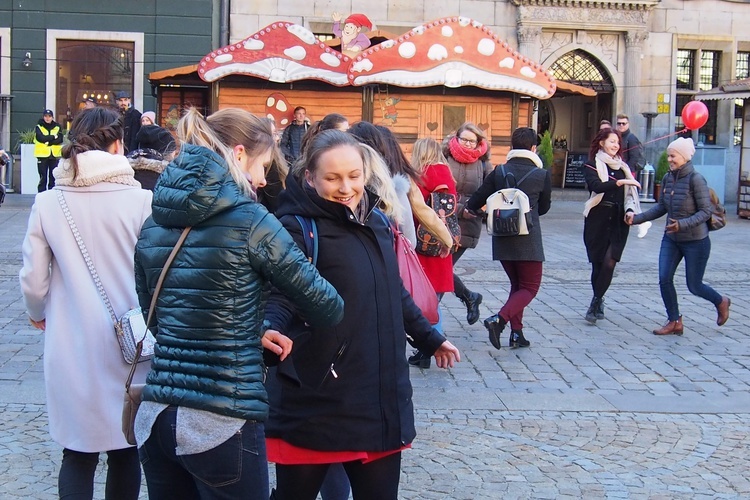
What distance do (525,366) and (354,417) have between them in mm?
4307

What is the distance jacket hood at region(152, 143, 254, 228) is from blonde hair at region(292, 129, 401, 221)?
59cm

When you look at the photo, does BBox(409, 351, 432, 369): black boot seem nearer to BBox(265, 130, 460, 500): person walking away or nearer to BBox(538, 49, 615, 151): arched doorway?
BBox(265, 130, 460, 500): person walking away

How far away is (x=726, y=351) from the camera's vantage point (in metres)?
7.99

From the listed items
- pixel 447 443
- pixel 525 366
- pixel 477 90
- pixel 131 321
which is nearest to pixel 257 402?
pixel 131 321

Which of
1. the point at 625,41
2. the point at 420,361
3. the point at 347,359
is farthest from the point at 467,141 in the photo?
the point at 625,41

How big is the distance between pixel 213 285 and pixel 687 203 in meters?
6.52

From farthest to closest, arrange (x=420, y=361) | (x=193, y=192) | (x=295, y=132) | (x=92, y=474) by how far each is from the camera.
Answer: (x=295, y=132)
(x=420, y=361)
(x=92, y=474)
(x=193, y=192)

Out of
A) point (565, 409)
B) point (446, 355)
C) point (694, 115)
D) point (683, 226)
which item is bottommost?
point (565, 409)

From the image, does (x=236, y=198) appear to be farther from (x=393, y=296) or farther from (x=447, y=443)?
(x=447, y=443)

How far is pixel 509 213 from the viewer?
7.66 meters

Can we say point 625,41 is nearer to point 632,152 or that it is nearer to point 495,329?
point 632,152

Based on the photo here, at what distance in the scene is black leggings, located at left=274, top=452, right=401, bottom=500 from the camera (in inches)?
130

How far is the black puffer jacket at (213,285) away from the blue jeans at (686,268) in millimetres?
6360

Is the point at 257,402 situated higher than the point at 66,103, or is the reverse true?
the point at 66,103
